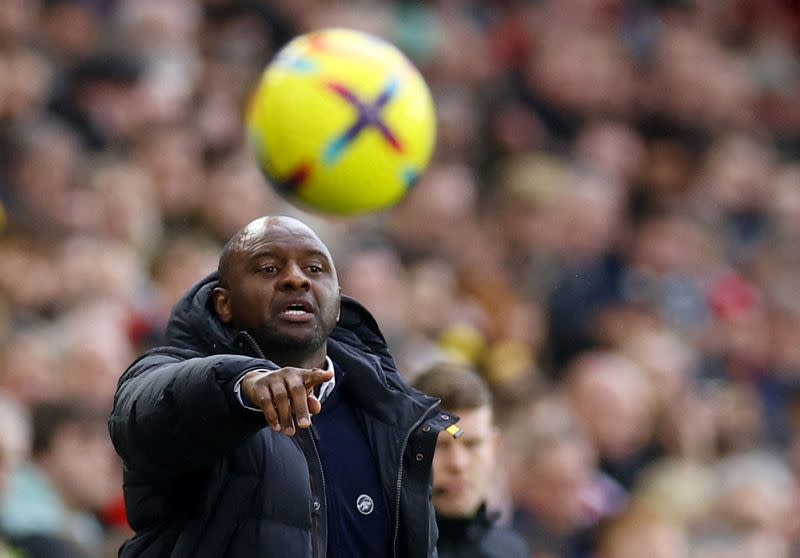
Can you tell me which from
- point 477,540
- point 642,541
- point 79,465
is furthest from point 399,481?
point 642,541

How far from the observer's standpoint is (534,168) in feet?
33.3

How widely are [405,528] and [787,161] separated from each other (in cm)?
896

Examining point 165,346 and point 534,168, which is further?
point 534,168

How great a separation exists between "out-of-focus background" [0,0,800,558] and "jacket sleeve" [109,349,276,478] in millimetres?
2559

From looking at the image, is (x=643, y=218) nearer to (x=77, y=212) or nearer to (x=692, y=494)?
(x=692, y=494)

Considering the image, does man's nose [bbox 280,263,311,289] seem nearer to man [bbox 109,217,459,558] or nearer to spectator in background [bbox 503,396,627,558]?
man [bbox 109,217,459,558]

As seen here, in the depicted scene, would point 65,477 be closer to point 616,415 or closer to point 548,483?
point 548,483

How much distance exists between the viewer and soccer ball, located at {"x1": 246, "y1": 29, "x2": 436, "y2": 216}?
16.8 ft

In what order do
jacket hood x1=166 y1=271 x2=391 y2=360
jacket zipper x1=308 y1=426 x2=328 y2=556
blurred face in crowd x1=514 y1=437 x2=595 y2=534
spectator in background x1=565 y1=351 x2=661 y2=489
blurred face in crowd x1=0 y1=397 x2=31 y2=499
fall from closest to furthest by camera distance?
jacket zipper x1=308 y1=426 x2=328 y2=556
jacket hood x1=166 y1=271 x2=391 y2=360
blurred face in crowd x1=0 y1=397 x2=31 y2=499
blurred face in crowd x1=514 y1=437 x2=595 y2=534
spectator in background x1=565 y1=351 x2=661 y2=489

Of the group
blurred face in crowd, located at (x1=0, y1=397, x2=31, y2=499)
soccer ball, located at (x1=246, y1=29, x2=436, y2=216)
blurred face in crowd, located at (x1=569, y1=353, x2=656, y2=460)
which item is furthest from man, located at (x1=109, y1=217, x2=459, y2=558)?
blurred face in crowd, located at (x1=569, y1=353, x2=656, y2=460)

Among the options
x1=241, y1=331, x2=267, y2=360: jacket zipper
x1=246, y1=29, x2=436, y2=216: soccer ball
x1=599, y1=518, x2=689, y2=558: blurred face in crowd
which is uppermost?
x1=246, y1=29, x2=436, y2=216: soccer ball

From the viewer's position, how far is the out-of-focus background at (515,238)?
269 inches

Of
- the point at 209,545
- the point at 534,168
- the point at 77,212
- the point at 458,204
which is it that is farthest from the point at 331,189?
the point at 534,168

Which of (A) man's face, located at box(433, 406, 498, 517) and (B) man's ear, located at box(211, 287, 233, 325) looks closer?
(B) man's ear, located at box(211, 287, 233, 325)
